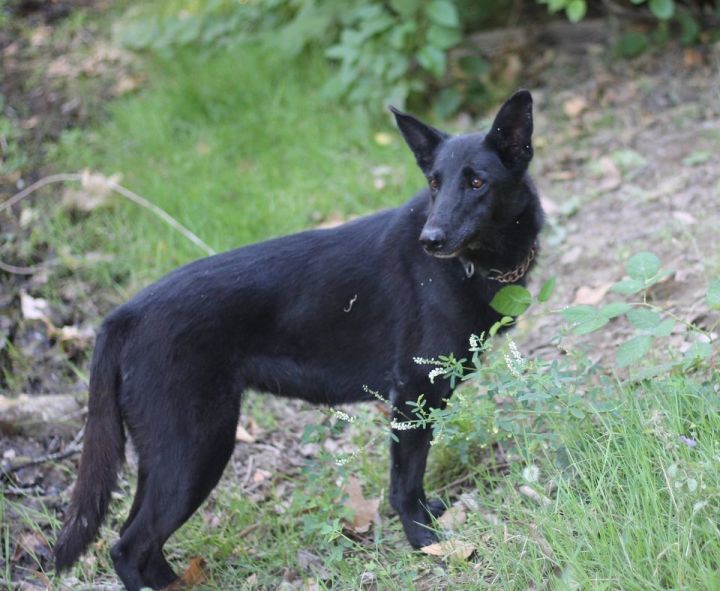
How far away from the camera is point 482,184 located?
3.10 m

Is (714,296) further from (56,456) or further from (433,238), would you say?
(56,456)

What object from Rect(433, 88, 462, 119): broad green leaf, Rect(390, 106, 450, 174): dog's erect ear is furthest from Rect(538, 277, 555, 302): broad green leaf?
Rect(433, 88, 462, 119): broad green leaf

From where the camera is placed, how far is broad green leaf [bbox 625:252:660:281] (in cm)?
295

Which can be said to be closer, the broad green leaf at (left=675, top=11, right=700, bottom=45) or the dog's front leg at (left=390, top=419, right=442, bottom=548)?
the dog's front leg at (left=390, top=419, right=442, bottom=548)

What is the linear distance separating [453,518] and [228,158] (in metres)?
3.42

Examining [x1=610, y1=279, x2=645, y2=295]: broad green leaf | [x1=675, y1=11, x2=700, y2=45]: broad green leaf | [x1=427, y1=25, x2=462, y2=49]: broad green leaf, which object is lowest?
[x1=675, y1=11, x2=700, y2=45]: broad green leaf

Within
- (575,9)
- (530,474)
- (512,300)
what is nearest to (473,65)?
(575,9)

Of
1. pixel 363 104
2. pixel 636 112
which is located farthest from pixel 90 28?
pixel 636 112

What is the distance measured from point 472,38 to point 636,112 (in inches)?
55.3

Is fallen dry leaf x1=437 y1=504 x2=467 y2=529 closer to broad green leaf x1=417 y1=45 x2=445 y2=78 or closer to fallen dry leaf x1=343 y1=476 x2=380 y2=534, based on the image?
fallen dry leaf x1=343 y1=476 x2=380 y2=534

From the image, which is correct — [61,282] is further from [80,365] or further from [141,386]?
[141,386]

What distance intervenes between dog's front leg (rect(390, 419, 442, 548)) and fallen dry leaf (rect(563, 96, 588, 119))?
10.7 ft

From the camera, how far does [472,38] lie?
20.9ft

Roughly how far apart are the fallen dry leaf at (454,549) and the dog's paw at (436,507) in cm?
33
